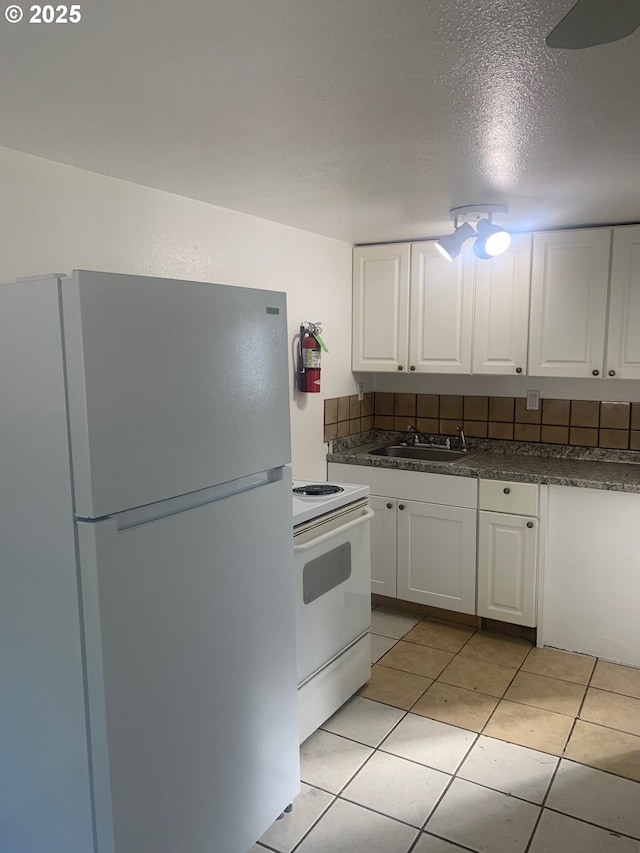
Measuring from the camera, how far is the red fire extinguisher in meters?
3.29

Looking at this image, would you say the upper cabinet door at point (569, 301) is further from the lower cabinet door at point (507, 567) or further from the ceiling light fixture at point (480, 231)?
the lower cabinet door at point (507, 567)

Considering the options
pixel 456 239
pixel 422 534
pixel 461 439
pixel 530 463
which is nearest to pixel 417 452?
pixel 461 439

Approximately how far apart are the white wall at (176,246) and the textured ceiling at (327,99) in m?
0.09

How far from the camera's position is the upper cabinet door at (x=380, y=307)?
367 centimetres

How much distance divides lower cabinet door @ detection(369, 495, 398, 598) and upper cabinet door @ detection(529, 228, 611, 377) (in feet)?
3.58

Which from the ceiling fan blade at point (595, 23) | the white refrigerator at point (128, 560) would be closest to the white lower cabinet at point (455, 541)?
the white refrigerator at point (128, 560)

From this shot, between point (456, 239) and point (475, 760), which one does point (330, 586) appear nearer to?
point (475, 760)

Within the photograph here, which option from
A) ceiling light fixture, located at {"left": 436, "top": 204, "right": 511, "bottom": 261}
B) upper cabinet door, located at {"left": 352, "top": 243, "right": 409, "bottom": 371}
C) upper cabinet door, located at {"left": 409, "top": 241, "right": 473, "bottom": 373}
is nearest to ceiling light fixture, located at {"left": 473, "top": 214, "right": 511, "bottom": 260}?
ceiling light fixture, located at {"left": 436, "top": 204, "right": 511, "bottom": 261}

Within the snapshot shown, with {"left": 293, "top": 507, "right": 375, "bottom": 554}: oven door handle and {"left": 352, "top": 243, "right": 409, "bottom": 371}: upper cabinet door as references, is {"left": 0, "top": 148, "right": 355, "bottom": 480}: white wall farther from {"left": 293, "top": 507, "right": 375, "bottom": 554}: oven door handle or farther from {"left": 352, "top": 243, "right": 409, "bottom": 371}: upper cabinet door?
{"left": 293, "top": 507, "right": 375, "bottom": 554}: oven door handle

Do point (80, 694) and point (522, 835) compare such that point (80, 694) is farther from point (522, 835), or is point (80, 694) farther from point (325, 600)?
point (522, 835)

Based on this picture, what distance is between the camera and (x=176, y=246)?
2.52 meters

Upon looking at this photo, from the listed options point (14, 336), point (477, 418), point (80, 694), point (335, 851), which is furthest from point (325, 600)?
point (477, 418)

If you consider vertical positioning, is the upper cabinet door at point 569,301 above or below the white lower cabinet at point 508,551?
above

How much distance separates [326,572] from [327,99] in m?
1.67
